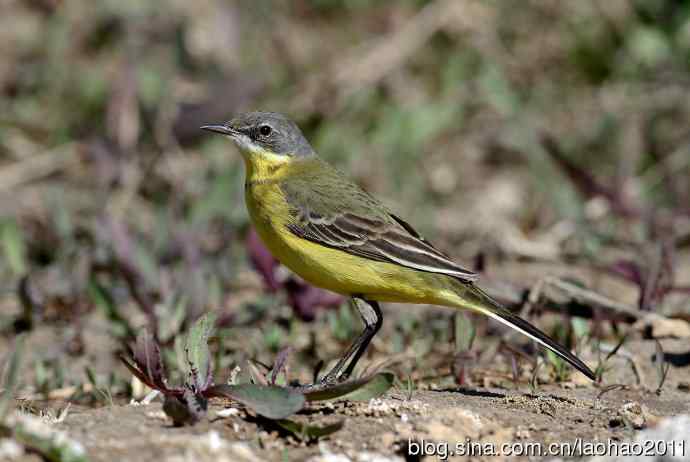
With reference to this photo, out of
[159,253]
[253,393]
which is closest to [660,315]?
[253,393]

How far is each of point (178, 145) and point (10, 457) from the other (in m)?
5.88

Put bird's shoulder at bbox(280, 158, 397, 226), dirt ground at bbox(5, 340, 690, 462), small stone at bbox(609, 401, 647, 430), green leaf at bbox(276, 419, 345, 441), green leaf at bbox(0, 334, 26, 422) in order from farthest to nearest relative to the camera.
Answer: bird's shoulder at bbox(280, 158, 397, 226) < small stone at bbox(609, 401, 647, 430) < green leaf at bbox(276, 419, 345, 441) < dirt ground at bbox(5, 340, 690, 462) < green leaf at bbox(0, 334, 26, 422)

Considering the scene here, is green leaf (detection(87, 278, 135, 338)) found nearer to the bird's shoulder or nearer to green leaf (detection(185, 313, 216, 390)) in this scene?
the bird's shoulder

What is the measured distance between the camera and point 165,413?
364 centimetres

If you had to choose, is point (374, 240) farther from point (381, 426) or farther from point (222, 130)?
point (381, 426)

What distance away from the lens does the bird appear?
196 inches

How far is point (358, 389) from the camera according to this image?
3.83 metres

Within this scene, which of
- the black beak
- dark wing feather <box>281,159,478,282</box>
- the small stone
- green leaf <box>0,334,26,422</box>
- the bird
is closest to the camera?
green leaf <box>0,334,26,422</box>

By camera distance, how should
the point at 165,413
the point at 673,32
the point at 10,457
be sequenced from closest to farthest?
the point at 10,457, the point at 165,413, the point at 673,32

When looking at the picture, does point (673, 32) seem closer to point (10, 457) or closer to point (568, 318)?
point (568, 318)

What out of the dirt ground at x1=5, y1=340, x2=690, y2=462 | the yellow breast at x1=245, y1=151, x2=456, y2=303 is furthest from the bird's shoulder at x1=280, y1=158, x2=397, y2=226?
the dirt ground at x1=5, y1=340, x2=690, y2=462

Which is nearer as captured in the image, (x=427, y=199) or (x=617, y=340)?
(x=617, y=340)

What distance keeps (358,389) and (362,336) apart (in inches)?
54.0

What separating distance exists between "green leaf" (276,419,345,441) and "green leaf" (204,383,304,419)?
0.07m
